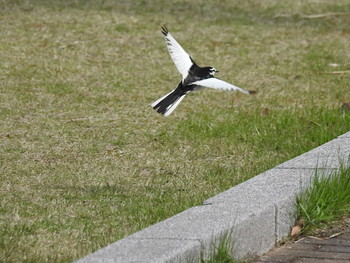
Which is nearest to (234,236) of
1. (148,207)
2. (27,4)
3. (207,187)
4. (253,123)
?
(148,207)

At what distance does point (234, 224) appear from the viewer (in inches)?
160

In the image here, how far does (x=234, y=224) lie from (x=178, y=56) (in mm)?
1932

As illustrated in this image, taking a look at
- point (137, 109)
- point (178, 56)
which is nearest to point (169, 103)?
point (178, 56)

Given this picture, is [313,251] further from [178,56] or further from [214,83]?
[178,56]

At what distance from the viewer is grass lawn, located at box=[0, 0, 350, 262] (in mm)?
5016

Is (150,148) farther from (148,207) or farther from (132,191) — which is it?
(148,207)

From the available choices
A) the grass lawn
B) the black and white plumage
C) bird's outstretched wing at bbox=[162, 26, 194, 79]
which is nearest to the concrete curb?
the grass lawn

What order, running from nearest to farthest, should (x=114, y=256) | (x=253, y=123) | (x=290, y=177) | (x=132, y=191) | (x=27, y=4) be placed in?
(x=114, y=256) → (x=290, y=177) → (x=132, y=191) → (x=253, y=123) → (x=27, y=4)

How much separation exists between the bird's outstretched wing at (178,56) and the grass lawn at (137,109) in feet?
2.35

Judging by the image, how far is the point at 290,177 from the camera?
4887mm

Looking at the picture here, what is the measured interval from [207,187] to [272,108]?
2.56 meters

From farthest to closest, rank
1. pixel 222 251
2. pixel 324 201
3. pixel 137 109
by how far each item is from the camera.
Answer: pixel 137 109 → pixel 324 201 → pixel 222 251

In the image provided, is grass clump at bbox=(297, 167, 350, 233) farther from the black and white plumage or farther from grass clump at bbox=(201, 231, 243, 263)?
the black and white plumage

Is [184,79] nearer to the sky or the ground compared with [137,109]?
nearer to the sky
